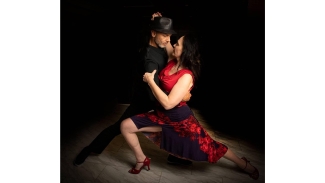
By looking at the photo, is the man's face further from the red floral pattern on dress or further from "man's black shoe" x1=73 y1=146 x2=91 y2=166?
"man's black shoe" x1=73 y1=146 x2=91 y2=166

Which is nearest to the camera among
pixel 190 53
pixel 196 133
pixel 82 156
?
pixel 190 53

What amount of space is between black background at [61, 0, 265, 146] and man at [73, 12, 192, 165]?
0.07 metres

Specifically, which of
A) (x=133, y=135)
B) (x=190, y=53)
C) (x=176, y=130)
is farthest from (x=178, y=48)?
(x=133, y=135)

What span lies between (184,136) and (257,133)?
18.7 inches

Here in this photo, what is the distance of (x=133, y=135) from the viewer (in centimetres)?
170

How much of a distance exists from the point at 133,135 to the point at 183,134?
0.31m

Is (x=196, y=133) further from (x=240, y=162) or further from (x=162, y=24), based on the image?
(x=162, y=24)

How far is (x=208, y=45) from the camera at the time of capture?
1618 millimetres

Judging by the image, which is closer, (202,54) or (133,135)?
(202,54)

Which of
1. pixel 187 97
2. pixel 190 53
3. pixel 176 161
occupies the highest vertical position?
pixel 190 53

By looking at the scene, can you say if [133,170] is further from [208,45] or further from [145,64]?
[208,45]

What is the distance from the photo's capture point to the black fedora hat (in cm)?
158

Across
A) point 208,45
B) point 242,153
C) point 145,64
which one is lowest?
point 242,153
